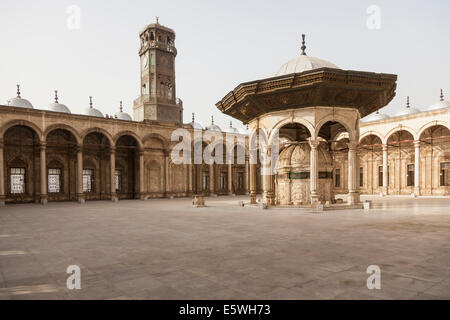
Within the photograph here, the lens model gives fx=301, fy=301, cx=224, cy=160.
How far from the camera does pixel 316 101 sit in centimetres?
1369

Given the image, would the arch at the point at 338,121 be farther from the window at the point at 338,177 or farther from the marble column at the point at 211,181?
the window at the point at 338,177

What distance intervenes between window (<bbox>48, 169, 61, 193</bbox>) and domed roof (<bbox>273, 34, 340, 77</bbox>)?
19.6m

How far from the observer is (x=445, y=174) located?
26.7m

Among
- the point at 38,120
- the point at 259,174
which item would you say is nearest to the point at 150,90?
the point at 38,120

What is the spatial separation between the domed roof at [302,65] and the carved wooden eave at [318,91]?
222cm

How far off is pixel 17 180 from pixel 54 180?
8.34 ft

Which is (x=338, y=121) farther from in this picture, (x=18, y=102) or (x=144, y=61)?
(x=18, y=102)

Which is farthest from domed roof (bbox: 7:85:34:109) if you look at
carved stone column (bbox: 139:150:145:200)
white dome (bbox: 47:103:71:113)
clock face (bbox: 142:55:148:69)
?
clock face (bbox: 142:55:148:69)

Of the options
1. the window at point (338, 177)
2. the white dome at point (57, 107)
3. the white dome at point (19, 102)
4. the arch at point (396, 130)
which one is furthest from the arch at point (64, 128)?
the window at point (338, 177)

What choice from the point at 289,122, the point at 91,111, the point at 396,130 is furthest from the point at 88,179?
the point at 396,130

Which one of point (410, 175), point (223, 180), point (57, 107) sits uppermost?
point (57, 107)

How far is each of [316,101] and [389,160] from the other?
21525 mm

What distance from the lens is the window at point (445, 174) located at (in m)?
26.5
